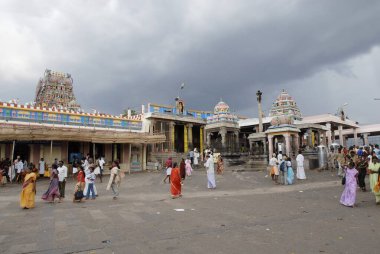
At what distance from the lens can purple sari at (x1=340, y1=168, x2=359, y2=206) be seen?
9047 millimetres

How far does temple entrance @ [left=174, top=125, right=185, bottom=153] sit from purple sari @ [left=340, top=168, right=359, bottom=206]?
24484mm

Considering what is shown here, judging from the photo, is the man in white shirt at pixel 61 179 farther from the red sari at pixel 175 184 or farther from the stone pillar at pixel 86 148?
the stone pillar at pixel 86 148

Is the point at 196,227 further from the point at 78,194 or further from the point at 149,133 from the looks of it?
the point at 149,133

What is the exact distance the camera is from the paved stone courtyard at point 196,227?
5.36m

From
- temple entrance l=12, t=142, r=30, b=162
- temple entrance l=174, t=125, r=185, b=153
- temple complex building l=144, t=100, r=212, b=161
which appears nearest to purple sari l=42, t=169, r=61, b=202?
temple entrance l=12, t=142, r=30, b=162

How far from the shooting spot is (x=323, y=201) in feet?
33.3

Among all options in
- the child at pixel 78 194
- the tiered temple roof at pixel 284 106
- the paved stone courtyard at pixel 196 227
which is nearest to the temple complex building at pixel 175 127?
the tiered temple roof at pixel 284 106

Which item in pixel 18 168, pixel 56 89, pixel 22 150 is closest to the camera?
pixel 18 168

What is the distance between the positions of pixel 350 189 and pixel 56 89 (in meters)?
48.2

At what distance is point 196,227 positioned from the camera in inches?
268

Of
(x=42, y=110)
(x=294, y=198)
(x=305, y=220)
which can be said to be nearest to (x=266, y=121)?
(x=42, y=110)

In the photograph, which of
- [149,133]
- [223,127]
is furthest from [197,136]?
[149,133]

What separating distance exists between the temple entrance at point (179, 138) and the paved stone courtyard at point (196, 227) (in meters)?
22.6

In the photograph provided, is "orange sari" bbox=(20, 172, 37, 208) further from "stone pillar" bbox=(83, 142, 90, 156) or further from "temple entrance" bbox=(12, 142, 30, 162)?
"stone pillar" bbox=(83, 142, 90, 156)
